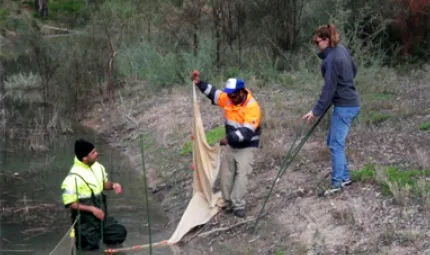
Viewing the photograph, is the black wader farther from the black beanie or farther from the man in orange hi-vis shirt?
the man in orange hi-vis shirt

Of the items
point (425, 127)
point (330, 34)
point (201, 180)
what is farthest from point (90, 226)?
point (425, 127)

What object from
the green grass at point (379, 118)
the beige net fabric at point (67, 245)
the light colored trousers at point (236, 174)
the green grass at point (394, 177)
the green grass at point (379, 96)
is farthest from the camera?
the green grass at point (379, 96)

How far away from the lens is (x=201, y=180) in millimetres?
9961

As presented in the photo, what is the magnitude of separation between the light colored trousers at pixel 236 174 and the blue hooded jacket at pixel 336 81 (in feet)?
3.86

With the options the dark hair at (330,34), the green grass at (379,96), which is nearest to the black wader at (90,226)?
the dark hair at (330,34)

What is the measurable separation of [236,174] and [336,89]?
1699 mm

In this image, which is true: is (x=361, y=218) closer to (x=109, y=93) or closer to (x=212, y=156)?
(x=212, y=156)

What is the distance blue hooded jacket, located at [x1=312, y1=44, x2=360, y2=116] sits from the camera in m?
8.73

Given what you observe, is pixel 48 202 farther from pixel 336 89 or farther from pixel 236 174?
pixel 336 89

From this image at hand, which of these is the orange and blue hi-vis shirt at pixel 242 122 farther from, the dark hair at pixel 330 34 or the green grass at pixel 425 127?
the green grass at pixel 425 127

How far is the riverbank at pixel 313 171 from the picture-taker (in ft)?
27.5

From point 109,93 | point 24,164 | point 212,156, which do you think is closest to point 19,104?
point 109,93

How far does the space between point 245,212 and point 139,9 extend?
541 inches

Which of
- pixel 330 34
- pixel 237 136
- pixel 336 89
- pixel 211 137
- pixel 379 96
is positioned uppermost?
pixel 330 34
